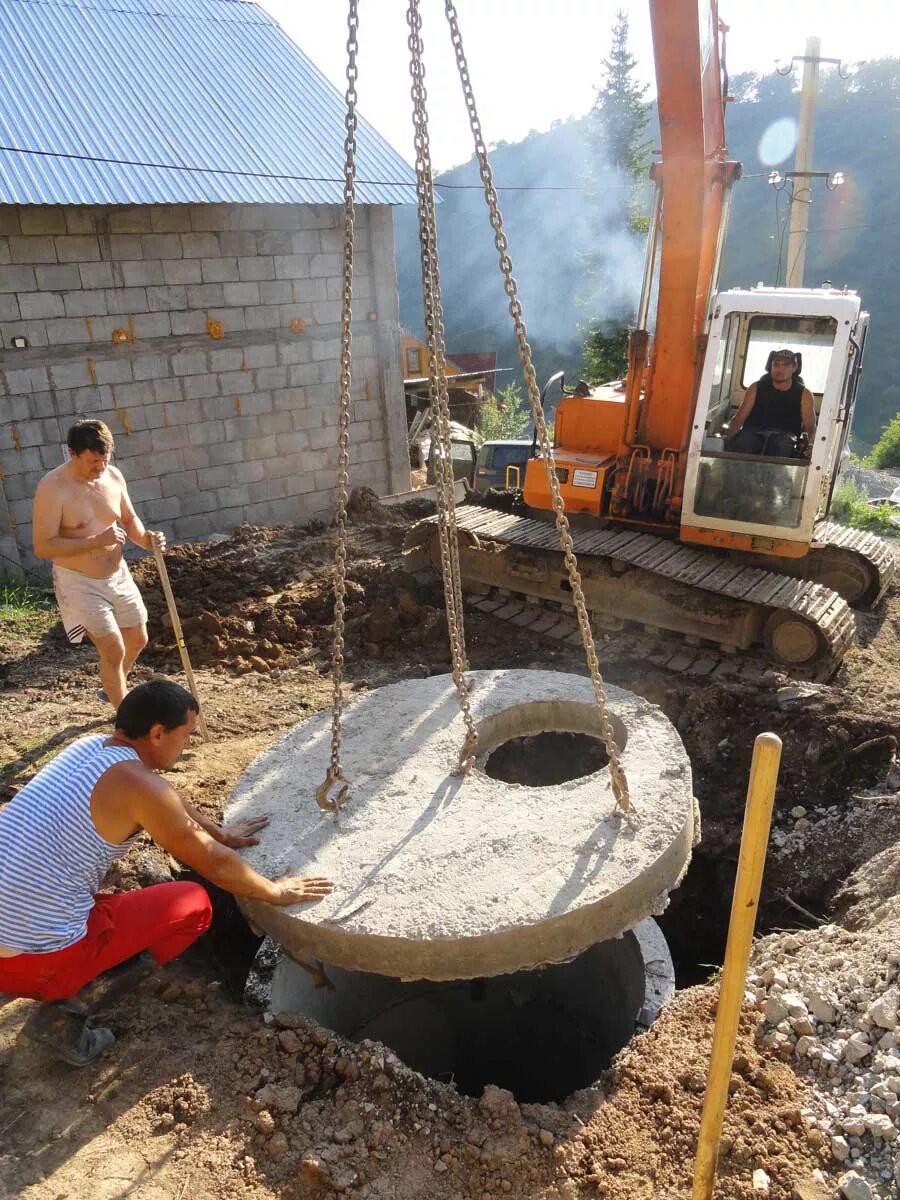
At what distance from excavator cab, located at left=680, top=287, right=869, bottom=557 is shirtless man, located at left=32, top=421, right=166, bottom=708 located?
3.64 metres

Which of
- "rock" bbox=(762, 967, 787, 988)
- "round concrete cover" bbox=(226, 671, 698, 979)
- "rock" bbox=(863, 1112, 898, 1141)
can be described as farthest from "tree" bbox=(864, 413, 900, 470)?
"rock" bbox=(863, 1112, 898, 1141)

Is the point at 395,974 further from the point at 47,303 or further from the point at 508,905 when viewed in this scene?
the point at 47,303

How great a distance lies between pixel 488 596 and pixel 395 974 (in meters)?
4.37

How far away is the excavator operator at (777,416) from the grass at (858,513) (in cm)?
403

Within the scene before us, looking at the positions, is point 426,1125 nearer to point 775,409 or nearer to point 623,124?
point 775,409

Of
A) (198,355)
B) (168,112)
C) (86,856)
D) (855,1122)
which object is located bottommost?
(855,1122)

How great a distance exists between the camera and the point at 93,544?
14.6ft

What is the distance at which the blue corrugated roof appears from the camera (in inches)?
307

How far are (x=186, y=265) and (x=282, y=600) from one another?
3867 mm

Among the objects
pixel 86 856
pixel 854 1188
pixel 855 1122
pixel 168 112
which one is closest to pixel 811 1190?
pixel 854 1188

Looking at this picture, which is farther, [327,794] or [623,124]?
[623,124]

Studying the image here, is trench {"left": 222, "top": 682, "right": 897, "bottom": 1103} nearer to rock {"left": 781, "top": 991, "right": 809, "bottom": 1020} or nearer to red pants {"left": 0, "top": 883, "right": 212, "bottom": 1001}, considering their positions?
rock {"left": 781, "top": 991, "right": 809, "bottom": 1020}

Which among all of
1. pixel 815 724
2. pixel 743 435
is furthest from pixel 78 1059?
pixel 743 435

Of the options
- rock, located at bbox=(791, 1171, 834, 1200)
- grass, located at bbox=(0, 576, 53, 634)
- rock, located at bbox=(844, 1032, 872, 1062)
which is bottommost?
grass, located at bbox=(0, 576, 53, 634)
